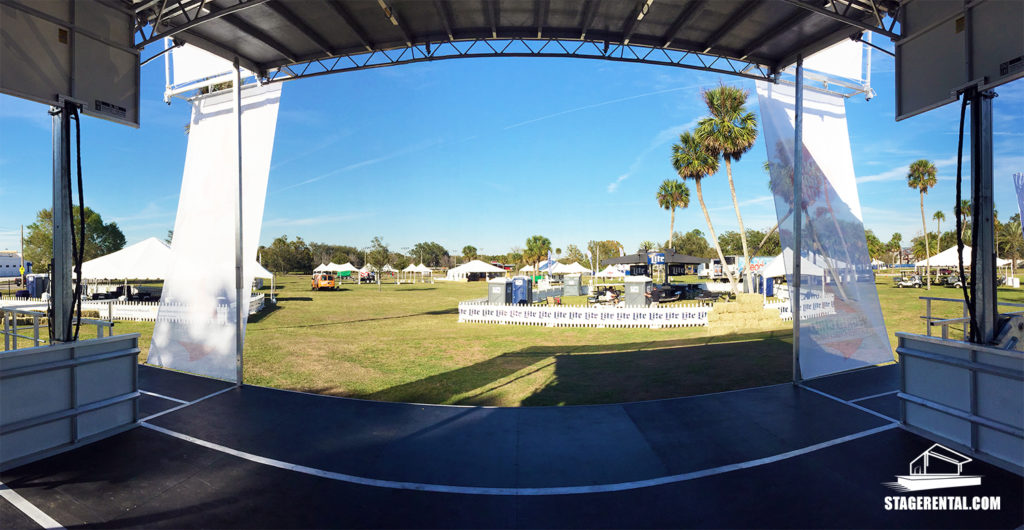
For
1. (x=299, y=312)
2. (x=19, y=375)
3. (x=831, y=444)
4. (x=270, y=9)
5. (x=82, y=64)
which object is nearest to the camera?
(x=19, y=375)

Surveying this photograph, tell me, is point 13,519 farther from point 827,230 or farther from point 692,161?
point 692,161

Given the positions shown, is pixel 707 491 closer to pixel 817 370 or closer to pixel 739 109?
pixel 817 370

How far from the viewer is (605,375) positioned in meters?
9.32

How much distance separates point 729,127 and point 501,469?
25.1m

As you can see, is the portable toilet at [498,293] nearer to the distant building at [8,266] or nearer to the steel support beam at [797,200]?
the steel support beam at [797,200]

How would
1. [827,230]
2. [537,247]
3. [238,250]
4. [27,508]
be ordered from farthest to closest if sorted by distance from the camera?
[537,247], [827,230], [238,250], [27,508]

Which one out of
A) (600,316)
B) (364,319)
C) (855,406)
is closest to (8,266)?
(364,319)

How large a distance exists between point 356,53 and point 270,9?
1.82 m

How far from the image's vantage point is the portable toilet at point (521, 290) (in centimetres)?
2180

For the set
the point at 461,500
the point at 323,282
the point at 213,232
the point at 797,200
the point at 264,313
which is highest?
the point at 797,200

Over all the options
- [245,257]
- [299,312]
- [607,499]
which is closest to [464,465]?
[607,499]

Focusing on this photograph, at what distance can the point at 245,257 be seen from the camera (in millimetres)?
8391

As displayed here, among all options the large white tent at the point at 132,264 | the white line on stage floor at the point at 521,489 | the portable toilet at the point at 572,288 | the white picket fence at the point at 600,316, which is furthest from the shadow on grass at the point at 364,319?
the white line on stage floor at the point at 521,489

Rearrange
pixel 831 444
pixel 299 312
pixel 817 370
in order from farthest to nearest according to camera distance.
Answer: pixel 299 312, pixel 817 370, pixel 831 444
